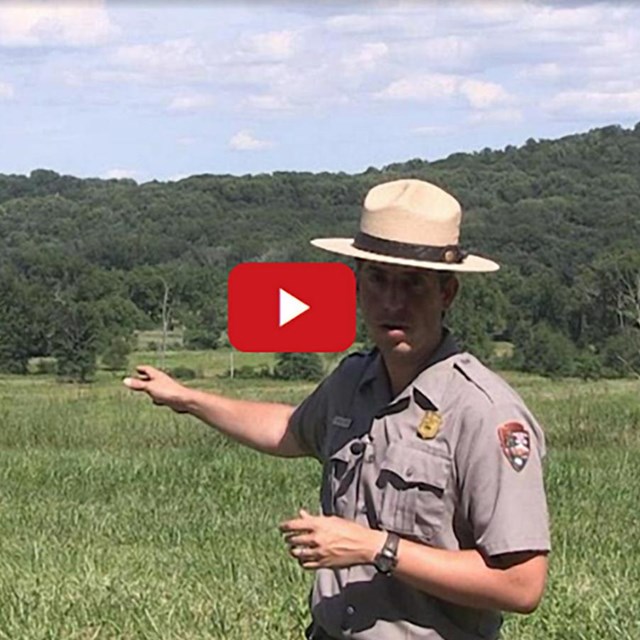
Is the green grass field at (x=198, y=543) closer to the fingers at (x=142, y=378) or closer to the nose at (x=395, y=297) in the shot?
the fingers at (x=142, y=378)

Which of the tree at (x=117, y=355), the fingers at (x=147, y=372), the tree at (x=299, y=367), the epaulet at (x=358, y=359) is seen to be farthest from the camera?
the tree at (x=117, y=355)

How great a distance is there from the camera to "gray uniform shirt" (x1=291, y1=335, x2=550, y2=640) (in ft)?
7.70

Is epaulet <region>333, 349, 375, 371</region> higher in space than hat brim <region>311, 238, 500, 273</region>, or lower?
lower

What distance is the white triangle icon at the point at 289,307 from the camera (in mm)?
5051

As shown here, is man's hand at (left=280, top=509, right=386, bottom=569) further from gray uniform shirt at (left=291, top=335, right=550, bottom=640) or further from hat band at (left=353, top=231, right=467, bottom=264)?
hat band at (left=353, top=231, right=467, bottom=264)

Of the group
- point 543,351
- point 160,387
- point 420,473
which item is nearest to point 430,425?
point 420,473

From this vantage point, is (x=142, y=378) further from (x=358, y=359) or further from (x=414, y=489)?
(x=414, y=489)

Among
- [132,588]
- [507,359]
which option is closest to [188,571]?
[132,588]

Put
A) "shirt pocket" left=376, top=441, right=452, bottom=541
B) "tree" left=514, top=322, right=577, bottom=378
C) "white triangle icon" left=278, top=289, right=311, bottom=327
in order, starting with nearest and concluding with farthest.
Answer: "shirt pocket" left=376, top=441, right=452, bottom=541 < "white triangle icon" left=278, top=289, right=311, bottom=327 < "tree" left=514, top=322, right=577, bottom=378

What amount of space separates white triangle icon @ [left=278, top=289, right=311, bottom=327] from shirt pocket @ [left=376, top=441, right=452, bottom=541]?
2.57 meters

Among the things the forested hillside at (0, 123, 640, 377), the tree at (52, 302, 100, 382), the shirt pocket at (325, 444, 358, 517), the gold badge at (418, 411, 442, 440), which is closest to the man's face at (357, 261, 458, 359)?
the gold badge at (418, 411, 442, 440)

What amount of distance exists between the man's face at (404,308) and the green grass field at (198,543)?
2212 mm

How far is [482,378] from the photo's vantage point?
2.47m

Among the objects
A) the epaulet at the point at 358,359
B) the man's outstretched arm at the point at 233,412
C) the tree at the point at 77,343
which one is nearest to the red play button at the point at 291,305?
the man's outstretched arm at the point at 233,412
